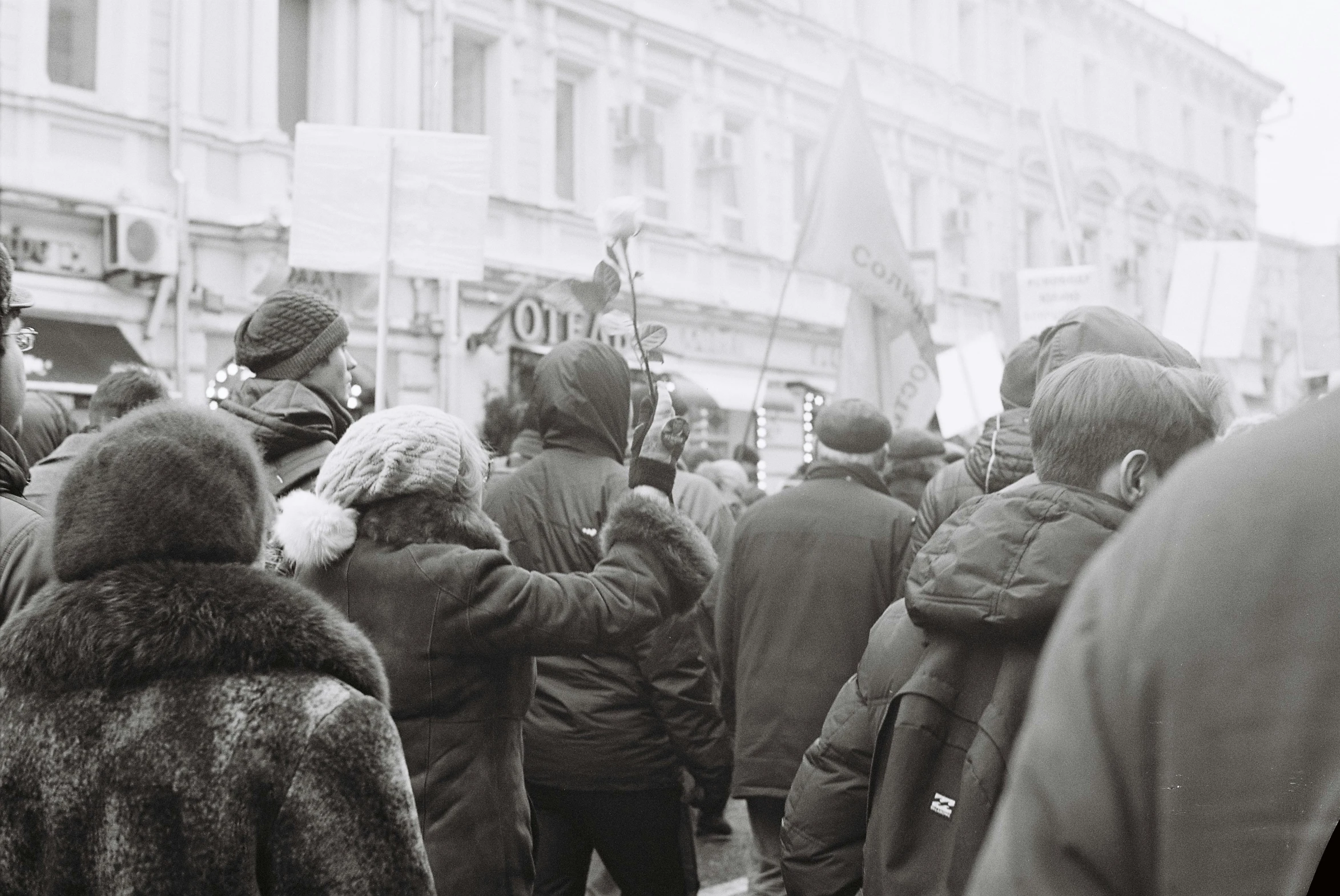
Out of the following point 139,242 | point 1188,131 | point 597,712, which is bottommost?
point 597,712

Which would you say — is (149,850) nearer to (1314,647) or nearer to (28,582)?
(28,582)

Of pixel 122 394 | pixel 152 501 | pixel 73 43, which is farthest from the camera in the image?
pixel 73 43

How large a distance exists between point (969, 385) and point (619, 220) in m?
6.37

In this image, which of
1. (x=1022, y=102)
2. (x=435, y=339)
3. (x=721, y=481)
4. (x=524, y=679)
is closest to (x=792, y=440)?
(x=435, y=339)

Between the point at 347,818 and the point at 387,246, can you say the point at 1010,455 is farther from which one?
the point at 387,246

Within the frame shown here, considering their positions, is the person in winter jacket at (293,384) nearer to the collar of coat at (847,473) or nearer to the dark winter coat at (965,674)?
the collar of coat at (847,473)

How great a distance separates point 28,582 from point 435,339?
13.1 meters

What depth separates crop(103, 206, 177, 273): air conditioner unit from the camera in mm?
12250

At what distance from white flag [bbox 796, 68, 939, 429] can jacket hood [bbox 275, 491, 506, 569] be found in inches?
220

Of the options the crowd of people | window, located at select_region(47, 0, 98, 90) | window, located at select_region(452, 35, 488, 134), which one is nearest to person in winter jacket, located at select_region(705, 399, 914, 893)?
the crowd of people

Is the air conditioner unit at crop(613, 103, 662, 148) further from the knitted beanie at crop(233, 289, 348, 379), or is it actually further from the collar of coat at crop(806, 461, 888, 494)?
the knitted beanie at crop(233, 289, 348, 379)

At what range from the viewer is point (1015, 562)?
211 cm

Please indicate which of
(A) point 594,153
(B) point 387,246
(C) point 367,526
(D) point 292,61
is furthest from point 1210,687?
(A) point 594,153

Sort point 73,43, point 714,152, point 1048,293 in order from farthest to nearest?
point 714,152 < point 73,43 < point 1048,293
